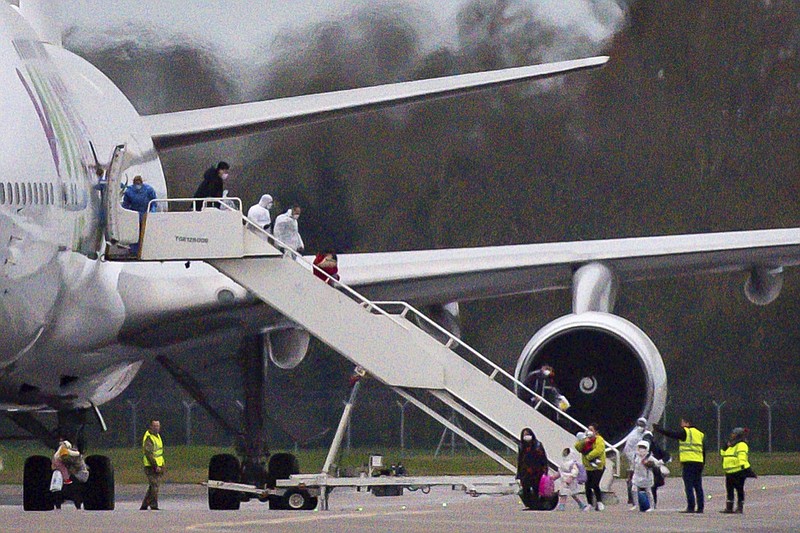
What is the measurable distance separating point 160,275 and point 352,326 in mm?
1380

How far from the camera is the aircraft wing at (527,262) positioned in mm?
14344

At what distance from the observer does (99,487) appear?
14.8 meters

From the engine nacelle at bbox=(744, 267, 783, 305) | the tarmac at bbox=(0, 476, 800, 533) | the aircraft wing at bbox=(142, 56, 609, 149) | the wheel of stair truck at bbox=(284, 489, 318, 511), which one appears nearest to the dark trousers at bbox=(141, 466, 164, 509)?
the tarmac at bbox=(0, 476, 800, 533)

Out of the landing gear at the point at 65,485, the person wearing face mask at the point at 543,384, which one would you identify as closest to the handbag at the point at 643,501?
the person wearing face mask at the point at 543,384

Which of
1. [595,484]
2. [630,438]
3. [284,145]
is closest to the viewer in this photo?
[595,484]

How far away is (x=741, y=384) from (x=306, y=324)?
1332 centimetres

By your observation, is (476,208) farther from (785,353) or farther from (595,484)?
(595,484)

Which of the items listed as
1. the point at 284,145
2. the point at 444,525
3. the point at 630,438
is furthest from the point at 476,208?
the point at 444,525

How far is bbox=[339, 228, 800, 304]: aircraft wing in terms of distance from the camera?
1434 cm

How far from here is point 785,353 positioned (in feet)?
81.1

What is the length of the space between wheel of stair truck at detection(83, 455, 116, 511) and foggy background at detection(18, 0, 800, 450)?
348 inches

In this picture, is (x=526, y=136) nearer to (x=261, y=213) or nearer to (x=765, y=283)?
(x=765, y=283)

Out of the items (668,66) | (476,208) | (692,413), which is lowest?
(692,413)

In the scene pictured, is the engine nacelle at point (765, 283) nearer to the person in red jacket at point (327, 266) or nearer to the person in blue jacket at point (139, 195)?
the person in red jacket at point (327, 266)
